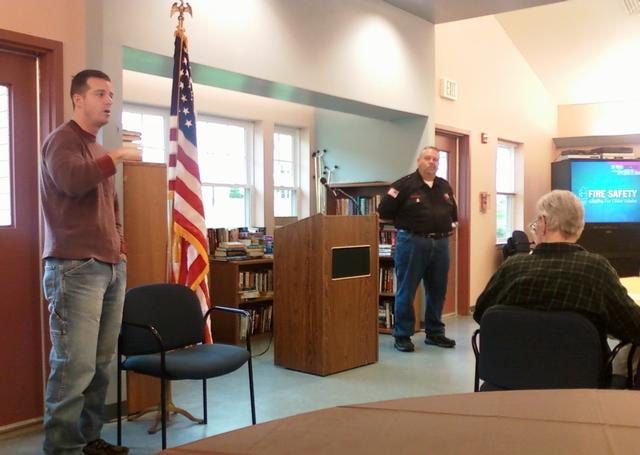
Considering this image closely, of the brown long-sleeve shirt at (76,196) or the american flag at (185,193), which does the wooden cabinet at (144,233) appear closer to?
the american flag at (185,193)

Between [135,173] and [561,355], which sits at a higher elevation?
[135,173]

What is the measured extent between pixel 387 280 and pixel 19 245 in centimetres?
336

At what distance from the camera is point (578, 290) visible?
2.10m

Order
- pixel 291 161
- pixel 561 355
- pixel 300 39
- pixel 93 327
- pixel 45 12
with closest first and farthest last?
pixel 561 355, pixel 93 327, pixel 45 12, pixel 300 39, pixel 291 161

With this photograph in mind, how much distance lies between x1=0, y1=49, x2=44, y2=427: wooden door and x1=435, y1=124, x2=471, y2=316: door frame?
452 centimetres

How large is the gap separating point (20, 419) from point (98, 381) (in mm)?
725

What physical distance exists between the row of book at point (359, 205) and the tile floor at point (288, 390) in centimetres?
149

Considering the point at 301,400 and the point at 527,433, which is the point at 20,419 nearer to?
the point at 301,400

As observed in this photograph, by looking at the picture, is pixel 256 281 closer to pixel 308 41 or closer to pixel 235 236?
pixel 235 236

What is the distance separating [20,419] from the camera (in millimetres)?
3057

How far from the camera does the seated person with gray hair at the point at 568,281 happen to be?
6.87 ft

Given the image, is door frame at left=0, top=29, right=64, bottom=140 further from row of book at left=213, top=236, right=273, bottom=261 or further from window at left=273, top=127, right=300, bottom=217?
window at left=273, top=127, right=300, bottom=217

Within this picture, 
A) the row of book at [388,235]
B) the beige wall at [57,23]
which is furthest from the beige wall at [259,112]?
the beige wall at [57,23]

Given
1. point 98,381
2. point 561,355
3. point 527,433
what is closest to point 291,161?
point 98,381
